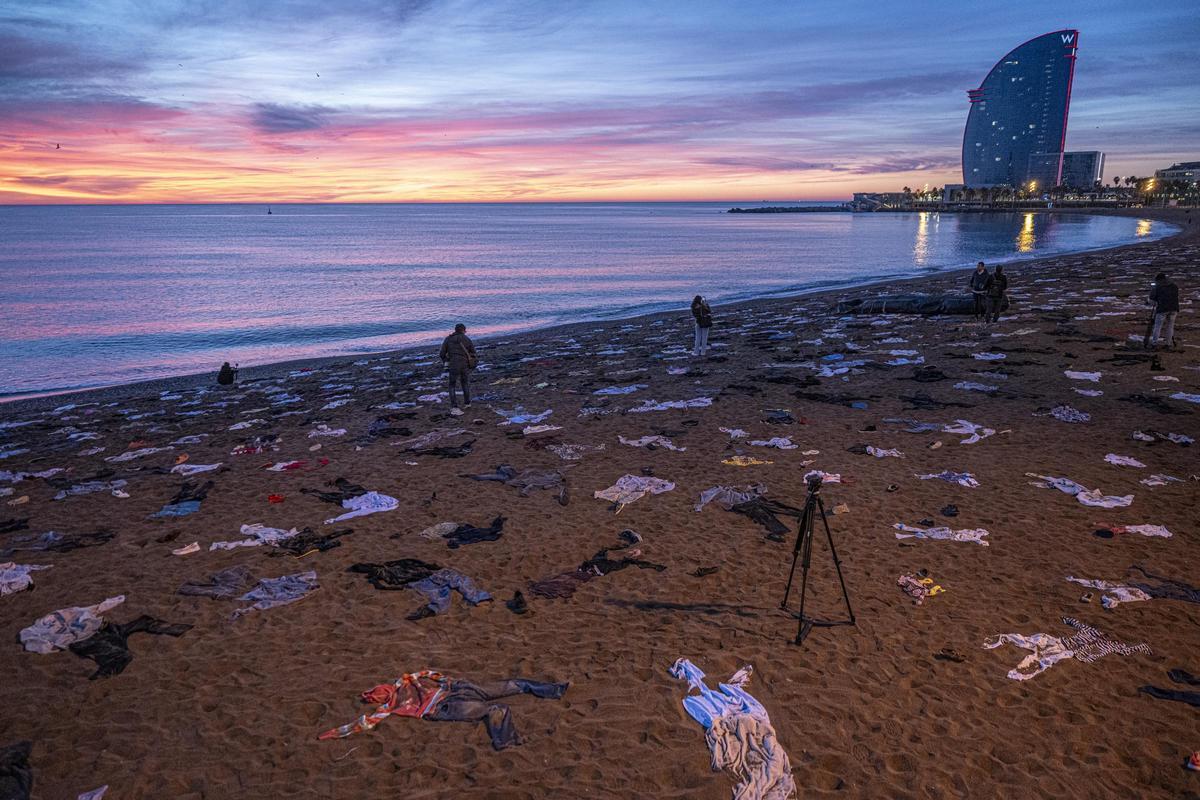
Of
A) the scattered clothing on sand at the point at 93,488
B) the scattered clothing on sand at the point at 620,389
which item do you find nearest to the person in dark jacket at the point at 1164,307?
the scattered clothing on sand at the point at 620,389

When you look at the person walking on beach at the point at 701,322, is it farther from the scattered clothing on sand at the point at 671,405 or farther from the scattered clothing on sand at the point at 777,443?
the scattered clothing on sand at the point at 777,443

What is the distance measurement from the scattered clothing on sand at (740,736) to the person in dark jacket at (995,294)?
2001 centimetres

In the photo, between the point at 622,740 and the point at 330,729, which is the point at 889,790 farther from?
the point at 330,729

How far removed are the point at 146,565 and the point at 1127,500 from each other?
43.4 feet

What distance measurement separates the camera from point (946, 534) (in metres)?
8.26

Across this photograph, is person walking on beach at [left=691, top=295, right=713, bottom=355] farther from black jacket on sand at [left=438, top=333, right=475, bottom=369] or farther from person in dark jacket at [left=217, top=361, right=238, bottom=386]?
person in dark jacket at [left=217, top=361, right=238, bottom=386]

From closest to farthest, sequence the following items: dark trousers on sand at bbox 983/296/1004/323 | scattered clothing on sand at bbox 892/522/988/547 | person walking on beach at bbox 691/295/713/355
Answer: scattered clothing on sand at bbox 892/522/988/547 → person walking on beach at bbox 691/295/713/355 → dark trousers on sand at bbox 983/296/1004/323

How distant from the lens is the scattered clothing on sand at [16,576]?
7.65 m

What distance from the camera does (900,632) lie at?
6.39 m

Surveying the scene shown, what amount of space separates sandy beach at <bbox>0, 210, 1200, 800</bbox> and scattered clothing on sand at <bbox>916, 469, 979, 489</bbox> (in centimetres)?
8

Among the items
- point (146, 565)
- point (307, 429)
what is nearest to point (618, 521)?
point (146, 565)

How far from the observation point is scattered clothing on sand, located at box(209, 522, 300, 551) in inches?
343

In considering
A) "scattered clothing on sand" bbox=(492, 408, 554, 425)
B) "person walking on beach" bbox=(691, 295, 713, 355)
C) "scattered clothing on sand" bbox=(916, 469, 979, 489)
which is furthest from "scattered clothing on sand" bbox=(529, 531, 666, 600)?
"person walking on beach" bbox=(691, 295, 713, 355)

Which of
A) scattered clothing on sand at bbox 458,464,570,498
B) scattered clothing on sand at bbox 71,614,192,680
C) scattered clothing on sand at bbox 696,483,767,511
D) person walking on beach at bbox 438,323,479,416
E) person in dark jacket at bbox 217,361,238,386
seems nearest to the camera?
scattered clothing on sand at bbox 71,614,192,680
